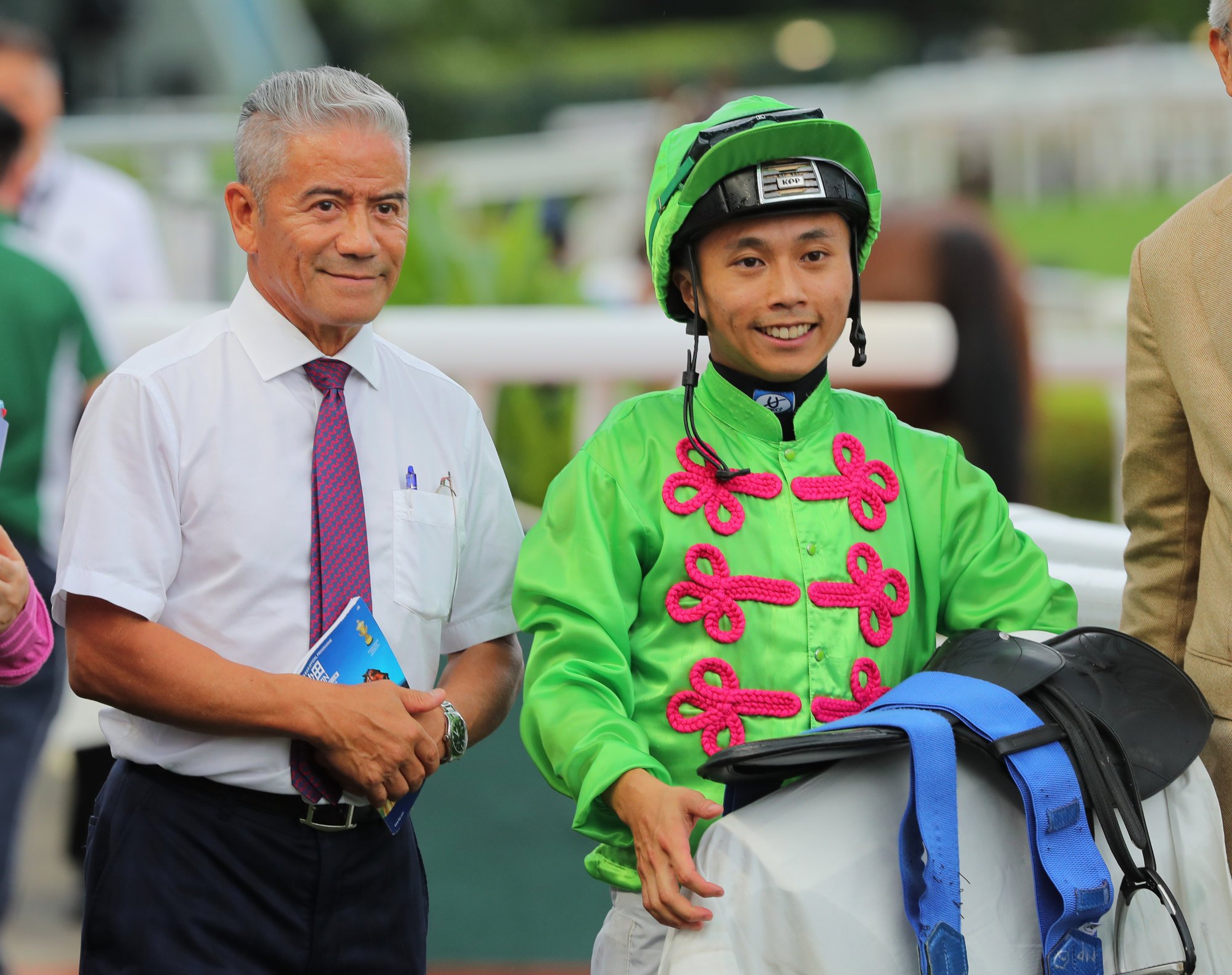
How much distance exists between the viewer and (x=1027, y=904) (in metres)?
1.93

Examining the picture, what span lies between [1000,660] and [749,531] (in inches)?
14.7

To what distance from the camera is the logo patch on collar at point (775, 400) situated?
2.28m

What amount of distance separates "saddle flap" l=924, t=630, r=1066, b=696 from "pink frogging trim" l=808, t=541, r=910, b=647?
0.10 metres

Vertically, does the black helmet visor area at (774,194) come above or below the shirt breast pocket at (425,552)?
above

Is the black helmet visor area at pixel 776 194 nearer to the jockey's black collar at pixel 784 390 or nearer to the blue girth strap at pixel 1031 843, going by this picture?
the jockey's black collar at pixel 784 390

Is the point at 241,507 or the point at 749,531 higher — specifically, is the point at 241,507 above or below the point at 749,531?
above

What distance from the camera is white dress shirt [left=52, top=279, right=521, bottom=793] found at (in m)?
2.11

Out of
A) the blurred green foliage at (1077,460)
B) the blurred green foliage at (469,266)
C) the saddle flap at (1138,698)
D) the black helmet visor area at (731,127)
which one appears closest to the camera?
the saddle flap at (1138,698)

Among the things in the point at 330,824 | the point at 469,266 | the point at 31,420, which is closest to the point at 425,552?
the point at 330,824

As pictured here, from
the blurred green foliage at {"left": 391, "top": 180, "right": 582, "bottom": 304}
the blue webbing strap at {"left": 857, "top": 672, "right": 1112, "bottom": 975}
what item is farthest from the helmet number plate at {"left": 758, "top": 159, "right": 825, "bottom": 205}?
the blurred green foliage at {"left": 391, "top": 180, "right": 582, "bottom": 304}

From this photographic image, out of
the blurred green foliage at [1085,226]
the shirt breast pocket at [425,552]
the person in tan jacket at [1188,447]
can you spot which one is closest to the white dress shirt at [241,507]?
the shirt breast pocket at [425,552]

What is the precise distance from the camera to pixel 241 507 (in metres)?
2.18

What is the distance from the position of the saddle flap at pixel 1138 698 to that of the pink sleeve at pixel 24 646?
4.27 ft

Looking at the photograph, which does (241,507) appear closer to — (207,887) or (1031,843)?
A: (207,887)
